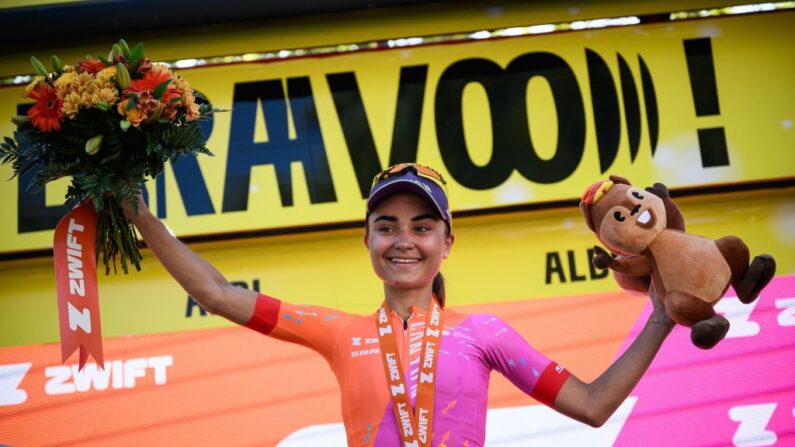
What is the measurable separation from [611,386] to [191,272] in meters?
1.16

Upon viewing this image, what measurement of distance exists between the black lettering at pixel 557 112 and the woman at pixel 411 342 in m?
1.98

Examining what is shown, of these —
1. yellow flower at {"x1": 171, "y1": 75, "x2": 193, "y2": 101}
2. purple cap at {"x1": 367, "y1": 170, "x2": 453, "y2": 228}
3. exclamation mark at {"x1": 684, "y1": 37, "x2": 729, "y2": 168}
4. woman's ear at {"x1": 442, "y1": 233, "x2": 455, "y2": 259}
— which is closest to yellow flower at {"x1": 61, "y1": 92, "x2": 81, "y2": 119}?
yellow flower at {"x1": 171, "y1": 75, "x2": 193, "y2": 101}

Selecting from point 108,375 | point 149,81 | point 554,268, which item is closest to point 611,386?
point 149,81

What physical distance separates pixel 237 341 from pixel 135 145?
1.19 metres

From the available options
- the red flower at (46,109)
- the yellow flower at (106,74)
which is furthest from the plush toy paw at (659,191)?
the red flower at (46,109)

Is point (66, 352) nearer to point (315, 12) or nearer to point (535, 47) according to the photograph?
point (315, 12)

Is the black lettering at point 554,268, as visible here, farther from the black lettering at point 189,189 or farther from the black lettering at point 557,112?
the black lettering at point 189,189

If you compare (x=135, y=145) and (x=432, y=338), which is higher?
(x=135, y=145)

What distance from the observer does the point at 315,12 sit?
4688mm

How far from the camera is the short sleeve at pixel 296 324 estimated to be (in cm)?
259

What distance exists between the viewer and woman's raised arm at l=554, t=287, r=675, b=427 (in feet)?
8.28

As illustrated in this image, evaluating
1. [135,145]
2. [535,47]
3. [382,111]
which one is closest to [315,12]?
[382,111]

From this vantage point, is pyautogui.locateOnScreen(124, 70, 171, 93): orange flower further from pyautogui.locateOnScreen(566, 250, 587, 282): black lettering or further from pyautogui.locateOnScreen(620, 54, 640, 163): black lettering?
pyautogui.locateOnScreen(620, 54, 640, 163): black lettering

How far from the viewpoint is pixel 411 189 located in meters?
2.67
